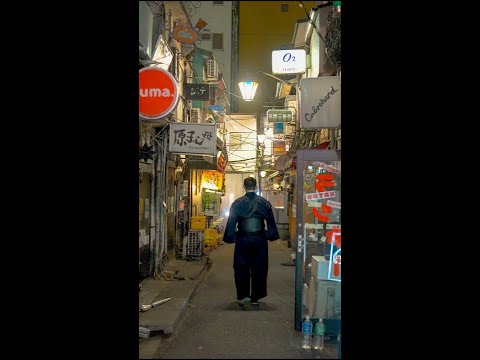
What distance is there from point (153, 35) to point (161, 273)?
638 cm

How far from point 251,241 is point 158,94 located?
3.72 metres

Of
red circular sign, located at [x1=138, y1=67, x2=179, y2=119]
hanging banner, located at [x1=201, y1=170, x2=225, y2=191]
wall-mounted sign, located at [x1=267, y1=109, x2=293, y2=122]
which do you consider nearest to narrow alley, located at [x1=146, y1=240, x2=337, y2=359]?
red circular sign, located at [x1=138, y1=67, x2=179, y2=119]

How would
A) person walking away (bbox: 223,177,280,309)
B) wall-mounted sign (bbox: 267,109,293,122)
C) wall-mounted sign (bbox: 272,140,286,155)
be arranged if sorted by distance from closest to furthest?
person walking away (bbox: 223,177,280,309), wall-mounted sign (bbox: 267,109,293,122), wall-mounted sign (bbox: 272,140,286,155)

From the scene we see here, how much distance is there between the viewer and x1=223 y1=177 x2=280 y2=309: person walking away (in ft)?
26.8

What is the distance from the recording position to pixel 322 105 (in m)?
6.91

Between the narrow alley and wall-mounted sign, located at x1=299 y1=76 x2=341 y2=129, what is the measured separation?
3.48 m

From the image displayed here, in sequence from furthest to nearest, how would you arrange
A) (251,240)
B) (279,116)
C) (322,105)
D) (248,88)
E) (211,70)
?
(211,70) < (248,88) < (279,116) < (251,240) < (322,105)

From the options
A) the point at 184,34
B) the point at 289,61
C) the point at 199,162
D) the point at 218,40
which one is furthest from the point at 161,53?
the point at 218,40

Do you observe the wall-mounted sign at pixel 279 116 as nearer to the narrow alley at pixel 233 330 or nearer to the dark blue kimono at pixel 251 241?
the narrow alley at pixel 233 330

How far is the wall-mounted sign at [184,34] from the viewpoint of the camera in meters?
11.1

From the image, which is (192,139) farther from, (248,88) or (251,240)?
(248,88)

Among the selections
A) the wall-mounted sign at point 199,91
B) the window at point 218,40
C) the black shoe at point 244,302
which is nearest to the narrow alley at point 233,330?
the black shoe at point 244,302

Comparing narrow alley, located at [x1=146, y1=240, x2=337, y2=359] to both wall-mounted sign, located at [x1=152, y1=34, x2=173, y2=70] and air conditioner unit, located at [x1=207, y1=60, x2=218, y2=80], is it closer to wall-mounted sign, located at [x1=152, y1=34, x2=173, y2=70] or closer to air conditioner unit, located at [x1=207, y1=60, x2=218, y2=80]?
wall-mounted sign, located at [x1=152, y1=34, x2=173, y2=70]
